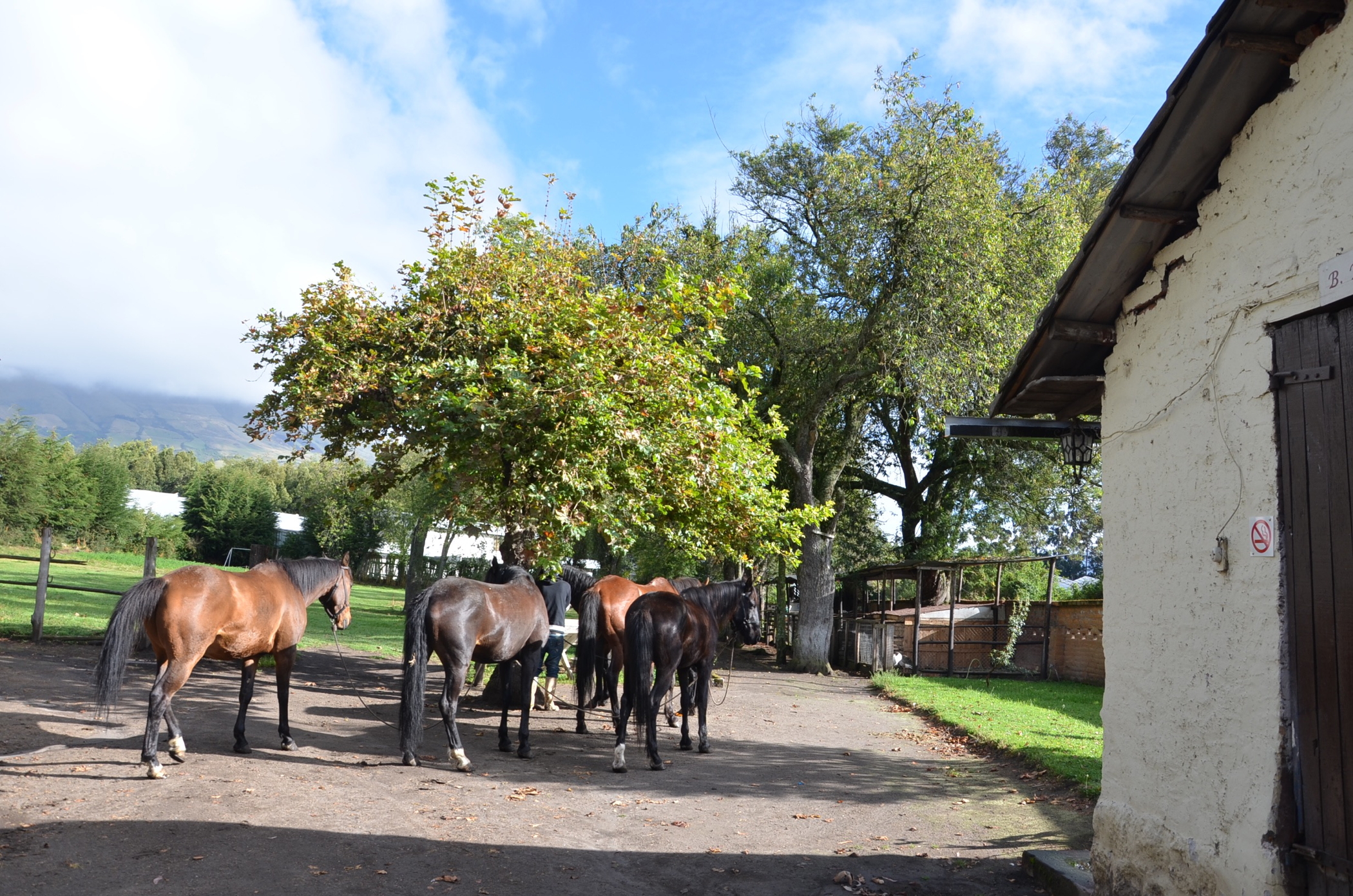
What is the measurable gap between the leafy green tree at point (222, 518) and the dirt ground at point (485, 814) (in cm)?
4287

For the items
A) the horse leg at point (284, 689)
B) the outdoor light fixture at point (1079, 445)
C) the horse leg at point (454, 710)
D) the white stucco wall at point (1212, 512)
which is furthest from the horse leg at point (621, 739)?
the outdoor light fixture at point (1079, 445)

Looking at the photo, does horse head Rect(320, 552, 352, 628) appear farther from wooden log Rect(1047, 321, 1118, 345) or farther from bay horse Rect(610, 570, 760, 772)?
wooden log Rect(1047, 321, 1118, 345)

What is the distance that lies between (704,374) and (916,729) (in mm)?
5974

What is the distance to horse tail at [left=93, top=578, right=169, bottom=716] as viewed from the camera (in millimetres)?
7184

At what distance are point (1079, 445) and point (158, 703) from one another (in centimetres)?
778

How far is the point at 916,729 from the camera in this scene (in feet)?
41.8

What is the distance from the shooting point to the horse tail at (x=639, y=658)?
884 cm

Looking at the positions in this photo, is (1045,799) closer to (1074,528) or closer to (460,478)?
(460,478)

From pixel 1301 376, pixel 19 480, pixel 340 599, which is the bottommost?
pixel 340 599

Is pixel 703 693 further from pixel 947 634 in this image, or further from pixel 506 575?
pixel 947 634

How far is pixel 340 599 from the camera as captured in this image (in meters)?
9.56

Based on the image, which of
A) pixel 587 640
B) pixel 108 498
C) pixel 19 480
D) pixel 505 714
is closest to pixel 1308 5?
pixel 505 714

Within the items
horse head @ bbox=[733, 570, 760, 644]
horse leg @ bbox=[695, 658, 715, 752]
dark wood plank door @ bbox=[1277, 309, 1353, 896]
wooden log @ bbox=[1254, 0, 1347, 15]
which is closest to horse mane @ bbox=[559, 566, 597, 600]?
horse head @ bbox=[733, 570, 760, 644]

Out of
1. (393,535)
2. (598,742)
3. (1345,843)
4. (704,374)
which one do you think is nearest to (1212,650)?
(1345,843)
